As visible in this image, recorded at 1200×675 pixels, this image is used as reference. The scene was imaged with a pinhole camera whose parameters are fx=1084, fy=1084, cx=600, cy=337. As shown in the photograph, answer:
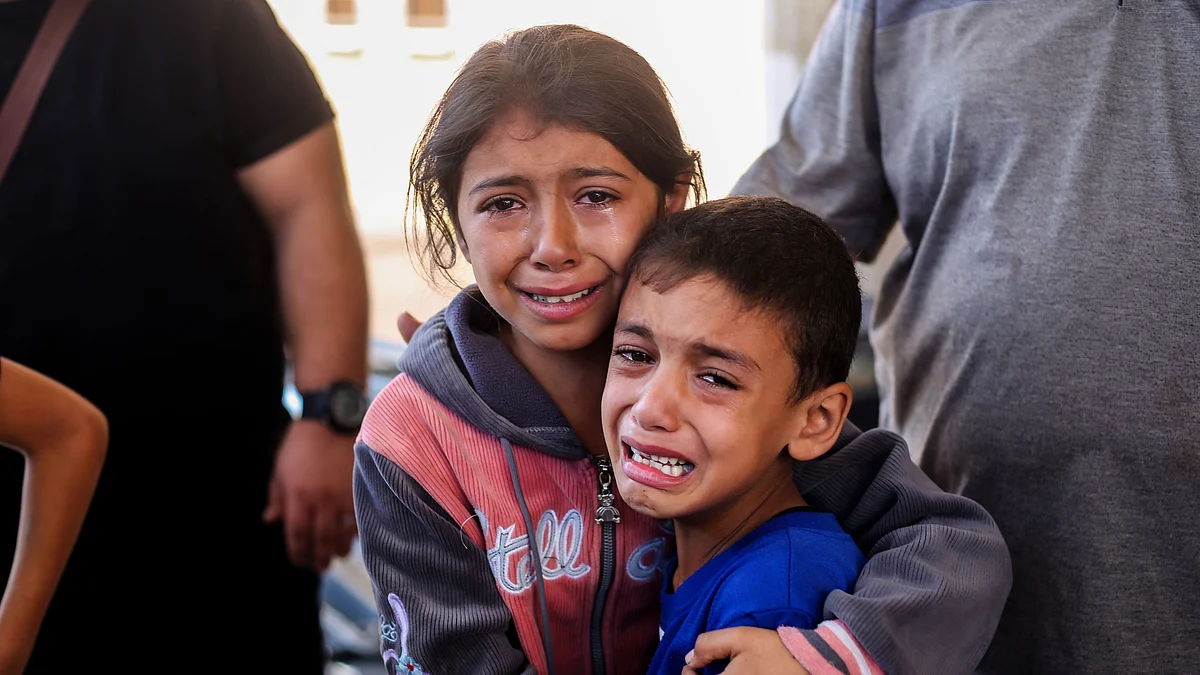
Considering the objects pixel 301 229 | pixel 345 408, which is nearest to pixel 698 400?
pixel 345 408

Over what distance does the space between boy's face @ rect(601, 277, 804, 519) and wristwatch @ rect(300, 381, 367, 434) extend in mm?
812

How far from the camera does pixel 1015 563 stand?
1416 mm

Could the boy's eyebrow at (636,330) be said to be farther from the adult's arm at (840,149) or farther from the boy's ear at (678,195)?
the adult's arm at (840,149)

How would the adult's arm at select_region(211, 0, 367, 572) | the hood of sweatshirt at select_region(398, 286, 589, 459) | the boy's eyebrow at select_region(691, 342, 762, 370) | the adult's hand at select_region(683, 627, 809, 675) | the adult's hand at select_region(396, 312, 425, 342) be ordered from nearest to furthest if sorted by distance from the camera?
the adult's hand at select_region(683, 627, 809, 675)
the boy's eyebrow at select_region(691, 342, 762, 370)
the hood of sweatshirt at select_region(398, 286, 589, 459)
the adult's hand at select_region(396, 312, 425, 342)
the adult's arm at select_region(211, 0, 367, 572)

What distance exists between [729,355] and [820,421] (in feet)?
0.55

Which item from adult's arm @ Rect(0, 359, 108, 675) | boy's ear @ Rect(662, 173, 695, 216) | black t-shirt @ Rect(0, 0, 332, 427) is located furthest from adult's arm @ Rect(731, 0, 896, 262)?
adult's arm @ Rect(0, 359, 108, 675)

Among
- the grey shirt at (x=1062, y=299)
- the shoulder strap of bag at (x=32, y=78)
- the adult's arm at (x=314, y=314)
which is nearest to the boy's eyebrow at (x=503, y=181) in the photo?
the grey shirt at (x=1062, y=299)

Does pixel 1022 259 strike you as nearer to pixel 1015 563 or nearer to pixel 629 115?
pixel 1015 563

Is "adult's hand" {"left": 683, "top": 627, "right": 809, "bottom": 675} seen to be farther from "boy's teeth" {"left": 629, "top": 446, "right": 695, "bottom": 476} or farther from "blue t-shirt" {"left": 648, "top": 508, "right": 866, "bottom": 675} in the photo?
"boy's teeth" {"left": 629, "top": 446, "right": 695, "bottom": 476}

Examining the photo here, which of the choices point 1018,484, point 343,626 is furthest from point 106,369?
point 343,626

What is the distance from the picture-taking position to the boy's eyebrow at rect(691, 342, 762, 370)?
1.16 m

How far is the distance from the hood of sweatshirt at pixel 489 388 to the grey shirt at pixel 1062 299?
0.55 metres

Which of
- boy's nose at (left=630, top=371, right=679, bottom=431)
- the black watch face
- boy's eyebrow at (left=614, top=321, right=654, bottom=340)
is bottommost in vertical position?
the black watch face

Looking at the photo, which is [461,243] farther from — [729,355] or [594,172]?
[729,355]
